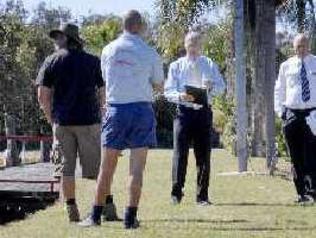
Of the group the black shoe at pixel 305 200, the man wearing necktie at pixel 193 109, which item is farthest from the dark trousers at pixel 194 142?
the black shoe at pixel 305 200

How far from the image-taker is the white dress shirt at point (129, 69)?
8.59 m

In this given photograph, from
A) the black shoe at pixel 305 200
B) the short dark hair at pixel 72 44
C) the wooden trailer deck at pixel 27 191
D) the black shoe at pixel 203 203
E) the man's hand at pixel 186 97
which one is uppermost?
the short dark hair at pixel 72 44

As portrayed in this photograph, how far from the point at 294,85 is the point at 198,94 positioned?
3.63 ft

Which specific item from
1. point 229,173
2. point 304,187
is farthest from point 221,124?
point 304,187

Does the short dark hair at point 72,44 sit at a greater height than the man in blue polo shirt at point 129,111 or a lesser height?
greater

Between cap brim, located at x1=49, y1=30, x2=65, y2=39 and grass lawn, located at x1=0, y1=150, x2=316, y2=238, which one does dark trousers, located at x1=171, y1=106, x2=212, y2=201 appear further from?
cap brim, located at x1=49, y1=30, x2=65, y2=39

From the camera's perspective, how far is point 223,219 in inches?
365

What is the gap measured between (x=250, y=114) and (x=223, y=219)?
→ 46.2 feet

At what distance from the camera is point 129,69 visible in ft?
28.2

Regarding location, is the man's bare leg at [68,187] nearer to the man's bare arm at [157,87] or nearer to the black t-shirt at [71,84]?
the black t-shirt at [71,84]

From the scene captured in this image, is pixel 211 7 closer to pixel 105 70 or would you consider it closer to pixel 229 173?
pixel 229 173

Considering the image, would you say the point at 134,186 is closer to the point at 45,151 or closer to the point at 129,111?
the point at 129,111

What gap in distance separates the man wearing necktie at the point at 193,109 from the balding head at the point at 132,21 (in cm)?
194

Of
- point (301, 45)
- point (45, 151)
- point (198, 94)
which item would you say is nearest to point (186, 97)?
point (198, 94)
